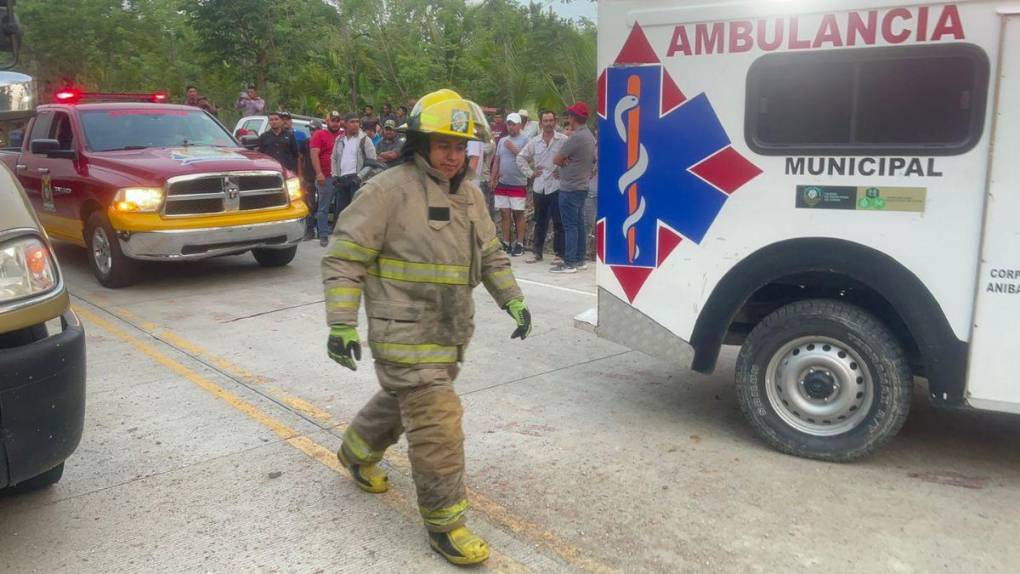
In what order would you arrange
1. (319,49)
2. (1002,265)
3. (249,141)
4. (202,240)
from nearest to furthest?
(1002,265) < (202,240) < (249,141) < (319,49)

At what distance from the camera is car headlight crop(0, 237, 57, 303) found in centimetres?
332

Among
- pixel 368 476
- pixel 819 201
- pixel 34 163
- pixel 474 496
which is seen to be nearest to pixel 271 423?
pixel 368 476

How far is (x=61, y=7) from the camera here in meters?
29.8

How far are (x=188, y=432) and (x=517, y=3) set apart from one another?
24.0 meters

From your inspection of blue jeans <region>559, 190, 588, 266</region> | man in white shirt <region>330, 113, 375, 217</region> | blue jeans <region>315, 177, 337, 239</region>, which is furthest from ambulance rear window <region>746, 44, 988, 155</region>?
blue jeans <region>315, 177, 337, 239</region>

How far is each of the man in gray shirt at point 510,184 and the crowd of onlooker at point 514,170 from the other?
13mm

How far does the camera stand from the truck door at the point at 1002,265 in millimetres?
3910

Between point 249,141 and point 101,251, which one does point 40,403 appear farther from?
point 249,141

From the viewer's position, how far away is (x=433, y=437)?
346cm

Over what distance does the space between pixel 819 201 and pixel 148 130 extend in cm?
787

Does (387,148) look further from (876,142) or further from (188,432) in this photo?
(876,142)

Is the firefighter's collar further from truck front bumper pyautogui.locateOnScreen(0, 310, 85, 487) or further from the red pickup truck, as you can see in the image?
the red pickup truck

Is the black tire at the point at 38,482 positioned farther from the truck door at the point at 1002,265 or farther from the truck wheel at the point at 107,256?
the truck wheel at the point at 107,256

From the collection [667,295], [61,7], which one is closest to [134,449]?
[667,295]
